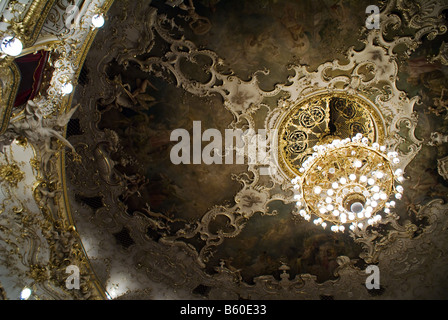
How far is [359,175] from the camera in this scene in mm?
7680

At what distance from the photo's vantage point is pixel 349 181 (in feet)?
24.2

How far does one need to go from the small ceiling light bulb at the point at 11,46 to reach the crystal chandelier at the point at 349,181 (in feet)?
18.4

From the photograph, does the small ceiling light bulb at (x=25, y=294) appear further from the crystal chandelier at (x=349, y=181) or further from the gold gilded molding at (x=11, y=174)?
the crystal chandelier at (x=349, y=181)

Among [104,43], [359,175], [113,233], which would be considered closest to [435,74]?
[359,175]

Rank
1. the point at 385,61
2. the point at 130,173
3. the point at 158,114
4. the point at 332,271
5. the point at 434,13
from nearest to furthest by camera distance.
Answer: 1. the point at 434,13
2. the point at 385,61
3. the point at 158,114
4. the point at 130,173
5. the point at 332,271

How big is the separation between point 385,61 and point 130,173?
688 centimetres

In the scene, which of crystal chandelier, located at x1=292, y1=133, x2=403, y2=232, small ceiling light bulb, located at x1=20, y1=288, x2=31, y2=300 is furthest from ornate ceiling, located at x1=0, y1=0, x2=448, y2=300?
crystal chandelier, located at x1=292, y1=133, x2=403, y2=232

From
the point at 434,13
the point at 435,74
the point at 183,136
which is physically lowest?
the point at 183,136

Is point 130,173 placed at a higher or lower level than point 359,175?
higher

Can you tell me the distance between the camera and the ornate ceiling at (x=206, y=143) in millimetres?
7531

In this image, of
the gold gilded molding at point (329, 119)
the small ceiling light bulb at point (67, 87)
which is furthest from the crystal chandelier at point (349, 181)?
the small ceiling light bulb at point (67, 87)

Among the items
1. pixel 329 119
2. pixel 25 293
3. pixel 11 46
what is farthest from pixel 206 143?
pixel 11 46

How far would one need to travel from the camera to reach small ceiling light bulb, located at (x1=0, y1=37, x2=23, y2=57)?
477cm

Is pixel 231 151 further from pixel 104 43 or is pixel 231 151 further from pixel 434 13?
pixel 434 13
